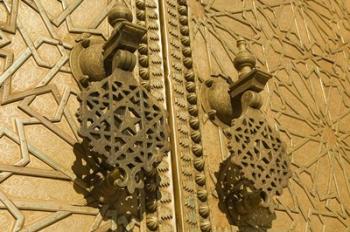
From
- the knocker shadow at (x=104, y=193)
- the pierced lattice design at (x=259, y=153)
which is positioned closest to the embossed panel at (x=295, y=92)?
the pierced lattice design at (x=259, y=153)

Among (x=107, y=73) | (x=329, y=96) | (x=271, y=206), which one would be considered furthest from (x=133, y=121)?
(x=329, y=96)

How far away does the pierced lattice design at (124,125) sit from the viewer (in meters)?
1.71

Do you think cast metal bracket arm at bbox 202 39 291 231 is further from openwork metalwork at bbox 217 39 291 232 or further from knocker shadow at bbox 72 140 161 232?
knocker shadow at bbox 72 140 161 232

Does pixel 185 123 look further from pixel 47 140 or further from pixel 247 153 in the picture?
pixel 47 140

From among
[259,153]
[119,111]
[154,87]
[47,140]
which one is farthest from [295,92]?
[47,140]

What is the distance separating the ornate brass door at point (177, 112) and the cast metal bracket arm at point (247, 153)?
0.04 ft

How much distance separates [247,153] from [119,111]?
52cm

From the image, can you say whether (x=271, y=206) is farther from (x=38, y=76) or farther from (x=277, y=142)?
(x=38, y=76)

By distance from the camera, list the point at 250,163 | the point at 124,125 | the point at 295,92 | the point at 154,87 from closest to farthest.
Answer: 1. the point at 124,125
2. the point at 250,163
3. the point at 154,87
4. the point at 295,92

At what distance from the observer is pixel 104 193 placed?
179 cm

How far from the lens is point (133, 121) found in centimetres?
181

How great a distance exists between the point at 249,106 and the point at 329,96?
91cm

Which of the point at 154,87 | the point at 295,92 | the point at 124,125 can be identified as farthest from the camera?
the point at 295,92

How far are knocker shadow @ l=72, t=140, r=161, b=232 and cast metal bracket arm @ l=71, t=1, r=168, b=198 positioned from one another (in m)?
0.03
